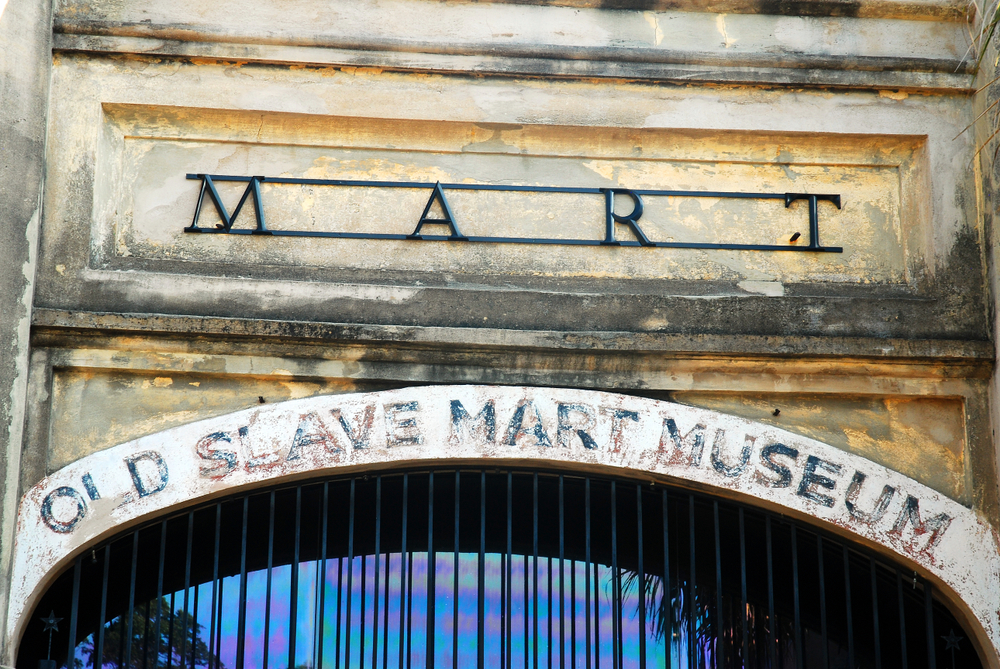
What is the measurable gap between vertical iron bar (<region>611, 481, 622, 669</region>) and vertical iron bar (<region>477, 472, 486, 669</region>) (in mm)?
609

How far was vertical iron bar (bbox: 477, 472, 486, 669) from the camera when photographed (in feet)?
16.6

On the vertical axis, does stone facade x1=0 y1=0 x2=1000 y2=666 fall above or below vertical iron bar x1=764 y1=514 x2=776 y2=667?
above

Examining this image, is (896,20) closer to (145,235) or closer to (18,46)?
(145,235)

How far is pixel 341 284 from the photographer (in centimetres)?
531

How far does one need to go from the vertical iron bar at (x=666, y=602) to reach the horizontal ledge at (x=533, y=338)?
0.75 meters

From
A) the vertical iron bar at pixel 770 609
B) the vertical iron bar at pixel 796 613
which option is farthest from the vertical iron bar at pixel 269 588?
the vertical iron bar at pixel 796 613

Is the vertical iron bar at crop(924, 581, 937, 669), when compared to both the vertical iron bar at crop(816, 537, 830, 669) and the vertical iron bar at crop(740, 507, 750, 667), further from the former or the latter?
the vertical iron bar at crop(740, 507, 750, 667)

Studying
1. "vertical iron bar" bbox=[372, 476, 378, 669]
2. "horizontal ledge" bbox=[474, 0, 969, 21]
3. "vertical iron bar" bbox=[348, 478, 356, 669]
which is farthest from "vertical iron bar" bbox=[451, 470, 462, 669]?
"horizontal ledge" bbox=[474, 0, 969, 21]

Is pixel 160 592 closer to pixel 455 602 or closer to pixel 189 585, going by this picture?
pixel 189 585

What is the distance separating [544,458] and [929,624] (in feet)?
6.35

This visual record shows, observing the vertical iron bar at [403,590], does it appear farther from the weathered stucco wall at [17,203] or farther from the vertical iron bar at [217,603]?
the weathered stucco wall at [17,203]

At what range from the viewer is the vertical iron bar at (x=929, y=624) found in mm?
5000

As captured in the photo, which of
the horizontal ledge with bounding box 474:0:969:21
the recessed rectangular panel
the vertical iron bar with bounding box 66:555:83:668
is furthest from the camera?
the horizontal ledge with bounding box 474:0:969:21

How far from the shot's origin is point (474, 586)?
527 cm
